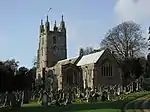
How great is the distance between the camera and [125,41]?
77.6 metres

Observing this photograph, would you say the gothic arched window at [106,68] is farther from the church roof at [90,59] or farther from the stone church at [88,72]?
the church roof at [90,59]

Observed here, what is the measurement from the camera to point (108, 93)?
146 ft

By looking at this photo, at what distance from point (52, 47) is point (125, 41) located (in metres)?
31.3

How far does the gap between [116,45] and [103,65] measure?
5.60 meters

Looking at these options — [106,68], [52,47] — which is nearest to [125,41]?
[106,68]

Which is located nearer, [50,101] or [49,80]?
[50,101]

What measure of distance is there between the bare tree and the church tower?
26451mm

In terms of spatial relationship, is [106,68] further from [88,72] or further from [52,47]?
[52,47]

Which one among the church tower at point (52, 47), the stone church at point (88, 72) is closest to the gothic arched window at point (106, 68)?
the stone church at point (88, 72)

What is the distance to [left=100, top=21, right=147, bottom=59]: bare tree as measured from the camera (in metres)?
76.7

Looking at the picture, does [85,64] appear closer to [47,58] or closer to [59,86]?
[59,86]

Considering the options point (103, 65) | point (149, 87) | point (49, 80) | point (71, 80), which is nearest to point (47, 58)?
point (49, 80)

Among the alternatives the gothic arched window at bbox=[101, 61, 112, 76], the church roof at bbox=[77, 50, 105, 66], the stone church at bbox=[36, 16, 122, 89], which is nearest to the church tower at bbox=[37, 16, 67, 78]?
the stone church at bbox=[36, 16, 122, 89]

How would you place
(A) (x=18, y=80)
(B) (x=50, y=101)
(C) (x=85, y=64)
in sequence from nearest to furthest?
1. (B) (x=50, y=101)
2. (A) (x=18, y=80)
3. (C) (x=85, y=64)
